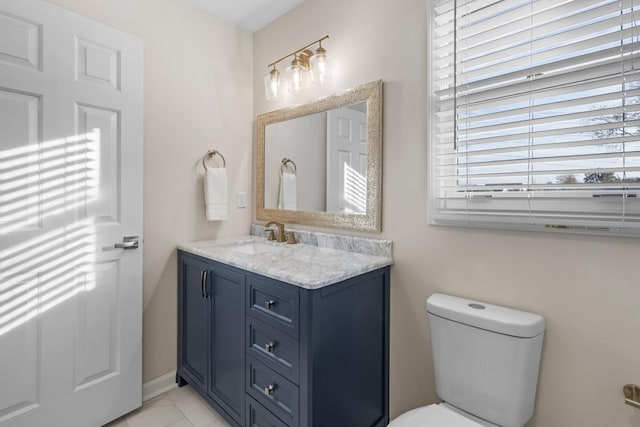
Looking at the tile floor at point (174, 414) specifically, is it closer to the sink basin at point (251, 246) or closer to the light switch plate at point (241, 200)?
the sink basin at point (251, 246)

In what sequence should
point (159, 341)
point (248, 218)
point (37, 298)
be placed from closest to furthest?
point (37, 298) < point (159, 341) < point (248, 218)

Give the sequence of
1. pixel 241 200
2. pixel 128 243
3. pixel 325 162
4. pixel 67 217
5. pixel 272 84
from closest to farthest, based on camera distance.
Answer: pixel 67 217, pixel 128 243, pixel 325 162, pixel 272 84, pixel 241 200

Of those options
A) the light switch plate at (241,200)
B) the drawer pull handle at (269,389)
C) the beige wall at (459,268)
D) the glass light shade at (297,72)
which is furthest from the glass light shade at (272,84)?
the drawer pull handle at (269,389)

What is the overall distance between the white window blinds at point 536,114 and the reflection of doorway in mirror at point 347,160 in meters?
0.39

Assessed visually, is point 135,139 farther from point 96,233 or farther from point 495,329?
point 495,329

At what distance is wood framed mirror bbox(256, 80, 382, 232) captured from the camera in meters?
1.65

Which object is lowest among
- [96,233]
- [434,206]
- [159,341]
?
[159,341]

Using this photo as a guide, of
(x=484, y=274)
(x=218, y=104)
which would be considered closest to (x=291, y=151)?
(x=218, y=104)

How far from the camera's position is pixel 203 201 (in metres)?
2.13

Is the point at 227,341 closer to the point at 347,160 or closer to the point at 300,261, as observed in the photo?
the point at 300,261

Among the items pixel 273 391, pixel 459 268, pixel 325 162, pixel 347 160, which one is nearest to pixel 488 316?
pixel 459 268

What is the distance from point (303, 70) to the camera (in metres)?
Answer: 1.92

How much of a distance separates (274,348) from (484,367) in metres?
0.82

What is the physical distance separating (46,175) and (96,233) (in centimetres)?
34
